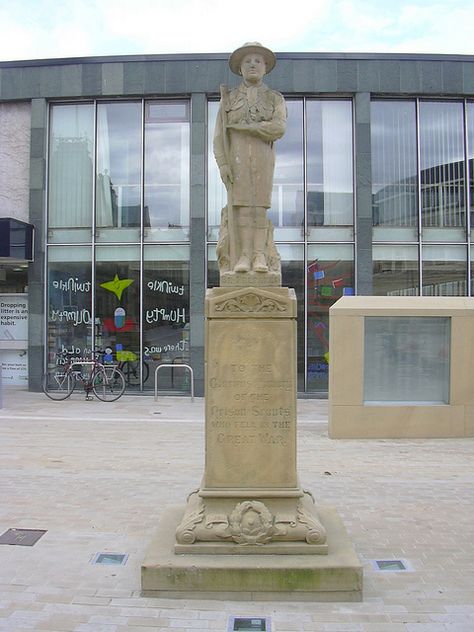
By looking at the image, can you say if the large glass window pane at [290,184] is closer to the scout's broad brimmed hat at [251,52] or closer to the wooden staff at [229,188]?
the scout's broad brimmed hat at [251,52]

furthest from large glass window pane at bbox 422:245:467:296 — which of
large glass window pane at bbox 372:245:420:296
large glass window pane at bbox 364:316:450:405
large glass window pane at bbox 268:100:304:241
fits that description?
large glass window pane at bbox 364:316:450:405

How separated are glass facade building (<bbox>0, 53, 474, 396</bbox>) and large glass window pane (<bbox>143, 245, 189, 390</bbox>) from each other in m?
0.04

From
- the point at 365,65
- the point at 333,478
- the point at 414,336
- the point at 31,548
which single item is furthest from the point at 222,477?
the point at 365,65

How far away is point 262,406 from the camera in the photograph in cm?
449

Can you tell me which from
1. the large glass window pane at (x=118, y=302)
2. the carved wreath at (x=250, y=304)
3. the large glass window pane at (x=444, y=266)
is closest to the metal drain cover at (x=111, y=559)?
the carved wreath at (x=250, y=304)

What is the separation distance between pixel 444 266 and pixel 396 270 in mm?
1253

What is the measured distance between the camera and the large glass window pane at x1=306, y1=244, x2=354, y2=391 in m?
15.3

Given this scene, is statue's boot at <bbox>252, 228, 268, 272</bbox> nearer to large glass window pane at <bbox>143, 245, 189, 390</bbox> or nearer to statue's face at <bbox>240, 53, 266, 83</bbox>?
statue's face at <bbox>240, 53, 266, 83</bbox>

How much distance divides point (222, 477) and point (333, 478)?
10.3 feet

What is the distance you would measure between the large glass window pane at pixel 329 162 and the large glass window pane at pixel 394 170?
2.18 ft

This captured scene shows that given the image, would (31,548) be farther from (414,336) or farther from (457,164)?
(457,164)

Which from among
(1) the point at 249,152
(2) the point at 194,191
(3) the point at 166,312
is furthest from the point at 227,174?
(3) the point at 166,312

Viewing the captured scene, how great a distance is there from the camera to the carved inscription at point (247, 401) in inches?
177

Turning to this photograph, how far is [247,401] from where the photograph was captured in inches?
177
